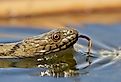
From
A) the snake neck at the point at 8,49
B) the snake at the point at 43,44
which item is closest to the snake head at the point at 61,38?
the snake at the point at 43,44

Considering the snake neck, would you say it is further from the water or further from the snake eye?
the snake eye

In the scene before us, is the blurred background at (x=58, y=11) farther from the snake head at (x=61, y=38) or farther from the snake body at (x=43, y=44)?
the snake head at (x=61, y=38)

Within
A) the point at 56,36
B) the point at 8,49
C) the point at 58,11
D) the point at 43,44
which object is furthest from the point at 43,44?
the point at 58,11

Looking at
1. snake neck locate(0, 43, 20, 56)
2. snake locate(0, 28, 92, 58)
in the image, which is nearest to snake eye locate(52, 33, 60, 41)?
snake locate(0, 28, 92, 58)

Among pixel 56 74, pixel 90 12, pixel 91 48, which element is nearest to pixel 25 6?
pixel 90 12

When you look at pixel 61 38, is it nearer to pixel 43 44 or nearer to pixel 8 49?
pixel 43 44

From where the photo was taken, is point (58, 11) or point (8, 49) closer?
point (8, 49)

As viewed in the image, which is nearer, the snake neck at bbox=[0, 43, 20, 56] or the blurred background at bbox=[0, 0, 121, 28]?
the snake neck at bbox=[0, 43, 20, 56]
